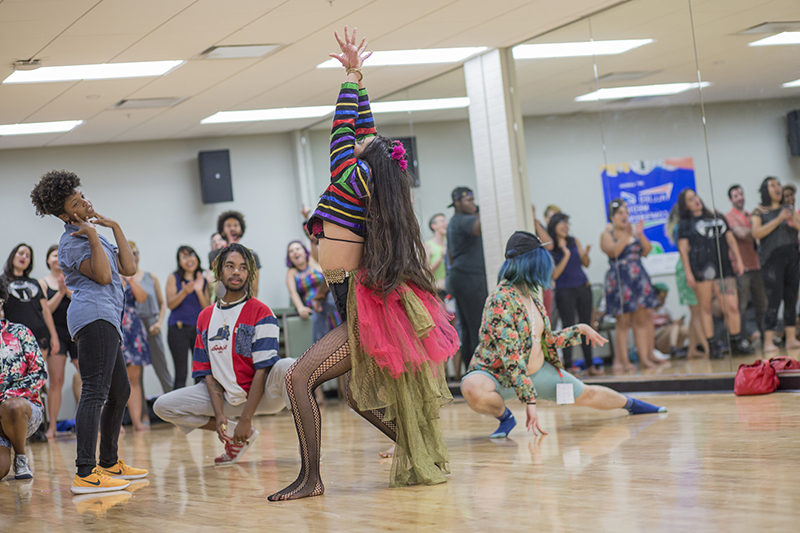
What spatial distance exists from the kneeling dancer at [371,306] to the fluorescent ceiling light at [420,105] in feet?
14.4

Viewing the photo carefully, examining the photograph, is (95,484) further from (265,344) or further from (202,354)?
(265,344)

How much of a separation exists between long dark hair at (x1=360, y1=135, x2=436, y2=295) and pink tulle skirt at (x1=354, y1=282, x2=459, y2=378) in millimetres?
54

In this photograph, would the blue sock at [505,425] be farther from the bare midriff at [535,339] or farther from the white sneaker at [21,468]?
the white sneaker at [21,468]

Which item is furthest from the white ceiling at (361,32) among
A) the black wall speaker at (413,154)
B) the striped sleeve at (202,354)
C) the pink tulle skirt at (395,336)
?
the pink tulle skirt at (395,336)

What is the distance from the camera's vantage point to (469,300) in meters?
7.50

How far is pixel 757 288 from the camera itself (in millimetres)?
5691

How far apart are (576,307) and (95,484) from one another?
13.6 feet

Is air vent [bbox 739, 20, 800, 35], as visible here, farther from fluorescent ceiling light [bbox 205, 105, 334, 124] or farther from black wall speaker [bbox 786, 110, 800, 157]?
fluorescent ceiling light [bbox 205, 105, 334, 124]

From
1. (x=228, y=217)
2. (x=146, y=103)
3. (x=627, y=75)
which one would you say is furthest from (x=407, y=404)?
(x=146, y=103)

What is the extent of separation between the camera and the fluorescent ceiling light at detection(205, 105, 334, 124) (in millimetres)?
8781

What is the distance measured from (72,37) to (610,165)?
13.0 feet

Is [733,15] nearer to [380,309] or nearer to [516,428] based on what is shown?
[516,428]

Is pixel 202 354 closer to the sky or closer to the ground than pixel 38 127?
closer to the ground

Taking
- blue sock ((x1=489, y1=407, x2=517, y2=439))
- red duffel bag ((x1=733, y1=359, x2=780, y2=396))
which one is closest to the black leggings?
blue sock ((x1=489, y1=407, x2=517, y2=439))
